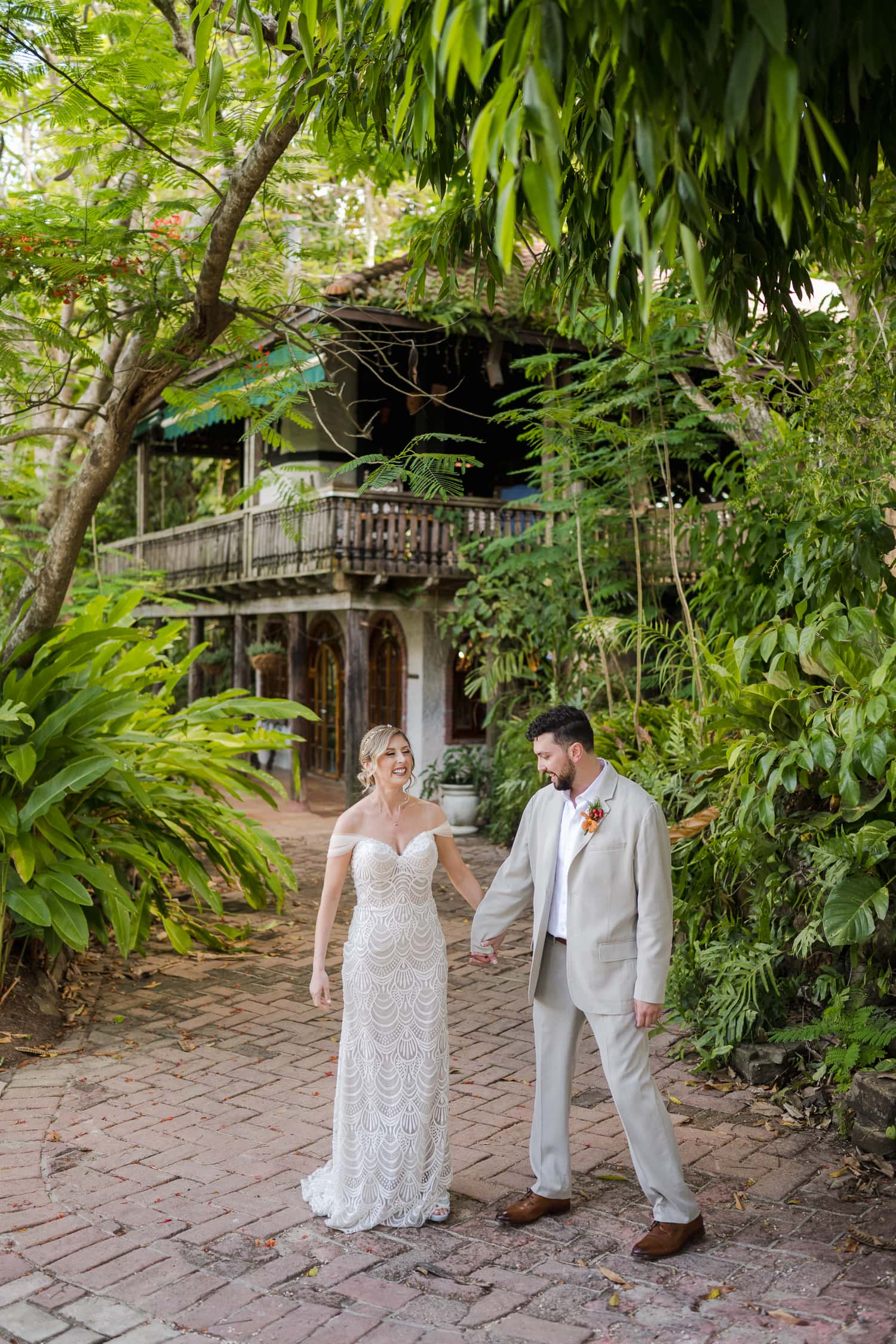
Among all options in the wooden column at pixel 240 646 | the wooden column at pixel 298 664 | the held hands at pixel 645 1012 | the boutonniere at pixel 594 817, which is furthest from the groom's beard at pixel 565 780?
the wooden column at pixel 240 646

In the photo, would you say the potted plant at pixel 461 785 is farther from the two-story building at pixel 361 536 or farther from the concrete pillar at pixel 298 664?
the concrete pillar at pixel 298 664

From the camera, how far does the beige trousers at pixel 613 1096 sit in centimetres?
379

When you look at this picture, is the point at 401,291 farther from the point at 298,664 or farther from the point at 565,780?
the point at 565,780

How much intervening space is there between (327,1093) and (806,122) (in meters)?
4.63

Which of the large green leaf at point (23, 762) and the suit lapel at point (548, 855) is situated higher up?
the large green leaf at point (23, 762)

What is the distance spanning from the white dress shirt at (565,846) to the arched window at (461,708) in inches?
490

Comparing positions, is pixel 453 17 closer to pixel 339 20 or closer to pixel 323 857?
pixel 339 20

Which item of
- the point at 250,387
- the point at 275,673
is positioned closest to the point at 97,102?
the point at 250,387

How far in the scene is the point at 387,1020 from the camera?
4.23 m

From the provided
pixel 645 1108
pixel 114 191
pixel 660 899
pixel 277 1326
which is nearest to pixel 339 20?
pixel 660 899

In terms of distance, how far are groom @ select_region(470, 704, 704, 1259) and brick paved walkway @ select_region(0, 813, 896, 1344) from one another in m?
0.18

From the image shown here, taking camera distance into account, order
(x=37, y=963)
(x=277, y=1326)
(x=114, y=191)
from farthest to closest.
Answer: (x=114, y=191)
(x=37, y=963)
(x=277, y=1326)

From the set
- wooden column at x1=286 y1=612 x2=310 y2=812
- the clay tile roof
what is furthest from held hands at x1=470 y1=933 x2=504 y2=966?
wooden column at x1=286 y1=612 x2=310 y2=812

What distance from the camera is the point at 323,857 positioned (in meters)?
12.1
